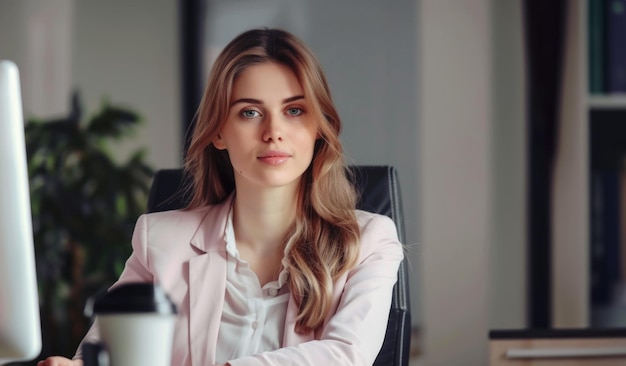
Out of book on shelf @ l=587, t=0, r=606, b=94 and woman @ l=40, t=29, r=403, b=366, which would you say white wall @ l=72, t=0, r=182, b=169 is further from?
woman @ l=40, t=29, r=403, b=366

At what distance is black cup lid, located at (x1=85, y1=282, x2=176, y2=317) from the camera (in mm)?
1004

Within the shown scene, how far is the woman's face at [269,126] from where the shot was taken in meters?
1.70

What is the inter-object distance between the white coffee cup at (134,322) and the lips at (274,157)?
0.69 metres

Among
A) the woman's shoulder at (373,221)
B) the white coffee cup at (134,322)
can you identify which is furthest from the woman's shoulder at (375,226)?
the white coffee cup at (134,322)

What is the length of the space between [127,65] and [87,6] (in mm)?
279

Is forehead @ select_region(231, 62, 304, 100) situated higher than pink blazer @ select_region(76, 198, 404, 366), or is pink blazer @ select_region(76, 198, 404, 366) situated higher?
forehead @ select_region(231, 62, 304, 100)

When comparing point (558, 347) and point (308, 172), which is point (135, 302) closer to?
point (308, 172)

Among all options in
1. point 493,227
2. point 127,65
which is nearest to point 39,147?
point 127,65

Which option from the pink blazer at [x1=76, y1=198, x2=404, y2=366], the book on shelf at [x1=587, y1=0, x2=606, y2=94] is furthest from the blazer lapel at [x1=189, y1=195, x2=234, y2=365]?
the book on shelf at [x1=587, y1=0, x2=606, y2=94]

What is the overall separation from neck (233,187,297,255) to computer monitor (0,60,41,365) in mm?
749

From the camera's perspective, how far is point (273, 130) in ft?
5.53

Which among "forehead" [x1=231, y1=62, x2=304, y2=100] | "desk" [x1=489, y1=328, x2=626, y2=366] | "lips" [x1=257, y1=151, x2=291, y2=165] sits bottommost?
"desk" [x1=489, y1=328, x2=626, y2=366]

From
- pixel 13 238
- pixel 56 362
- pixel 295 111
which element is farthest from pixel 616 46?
pixel 13 238

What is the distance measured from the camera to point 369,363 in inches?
67.1
